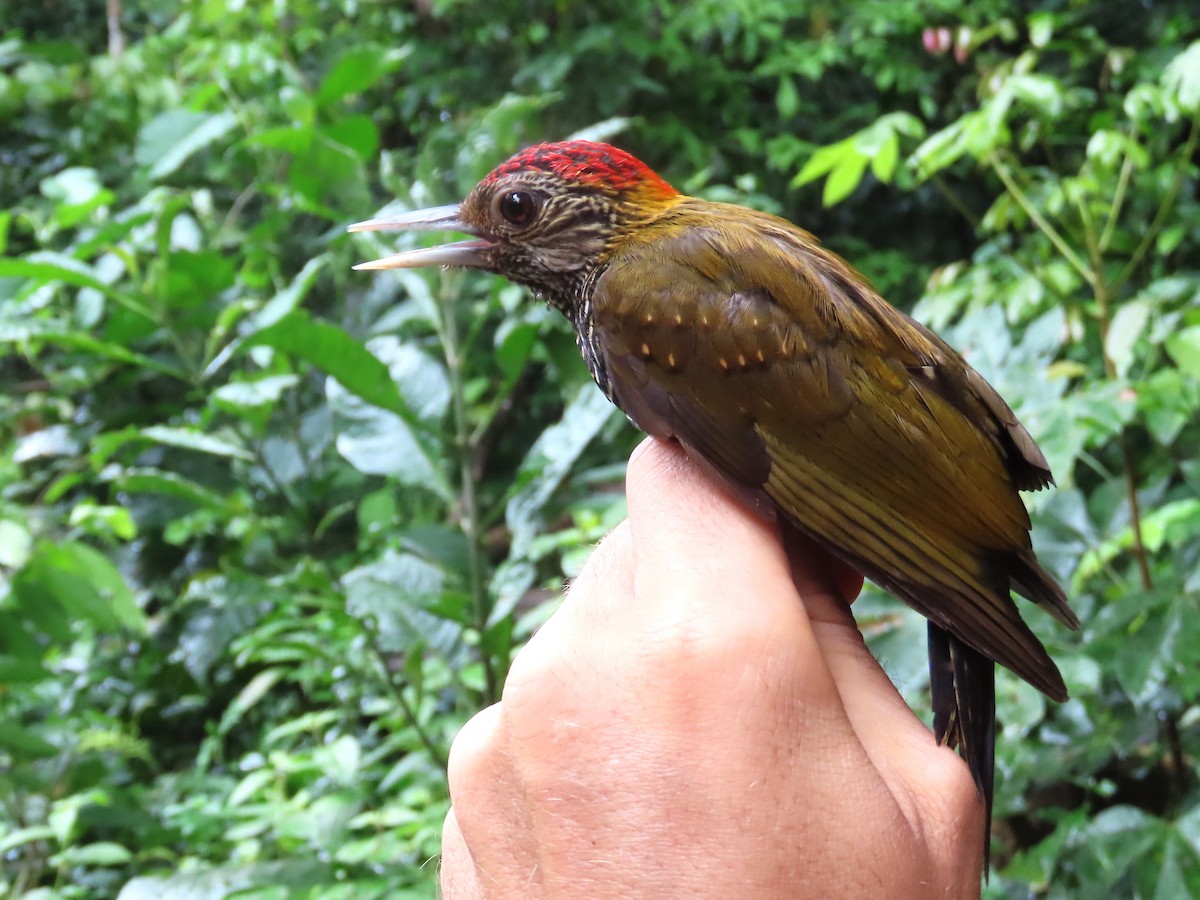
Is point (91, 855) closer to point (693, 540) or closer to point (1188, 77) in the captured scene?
point (693, 540)

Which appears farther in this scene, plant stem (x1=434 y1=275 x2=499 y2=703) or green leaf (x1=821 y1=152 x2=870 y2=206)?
green leaf (x1=821 y1=152 x2=870 y2=206)

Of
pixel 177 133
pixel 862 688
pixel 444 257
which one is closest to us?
pixel 862 688

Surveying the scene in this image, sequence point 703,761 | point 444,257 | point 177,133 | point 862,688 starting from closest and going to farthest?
point 703,761 → point 862,688 → point 444,257 → point 177,133

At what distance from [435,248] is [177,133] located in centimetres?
192

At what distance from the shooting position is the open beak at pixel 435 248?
1482 millimetres

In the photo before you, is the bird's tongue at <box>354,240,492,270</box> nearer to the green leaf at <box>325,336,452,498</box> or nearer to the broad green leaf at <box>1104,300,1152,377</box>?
the green leaf at <box>325,336,452,498</box>

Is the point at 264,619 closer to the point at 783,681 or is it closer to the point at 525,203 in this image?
the point at 525,203

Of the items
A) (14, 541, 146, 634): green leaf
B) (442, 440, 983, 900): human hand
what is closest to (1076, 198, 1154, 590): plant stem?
(442, 440, 983, 900): human hand

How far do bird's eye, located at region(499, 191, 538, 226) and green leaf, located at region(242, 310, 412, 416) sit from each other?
48 centimetres

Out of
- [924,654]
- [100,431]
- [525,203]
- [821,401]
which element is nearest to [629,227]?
[525,203]

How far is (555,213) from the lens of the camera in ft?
5.06

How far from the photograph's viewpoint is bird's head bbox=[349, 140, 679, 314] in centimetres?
152

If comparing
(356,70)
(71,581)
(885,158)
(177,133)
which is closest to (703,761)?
(71,581)

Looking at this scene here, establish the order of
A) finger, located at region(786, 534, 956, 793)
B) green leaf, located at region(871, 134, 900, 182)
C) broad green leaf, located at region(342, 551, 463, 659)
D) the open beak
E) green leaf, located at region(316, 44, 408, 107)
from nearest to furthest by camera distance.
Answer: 1. finger, located at region(786, 534, 956, 793)
2. the open beak
3. broad green leaf, located at region(342, 551, 463, 659)
4. green leaf, located at region(871, 134, 900, 182)
5. green leaf, located at region(316, 44, 408, 107)
